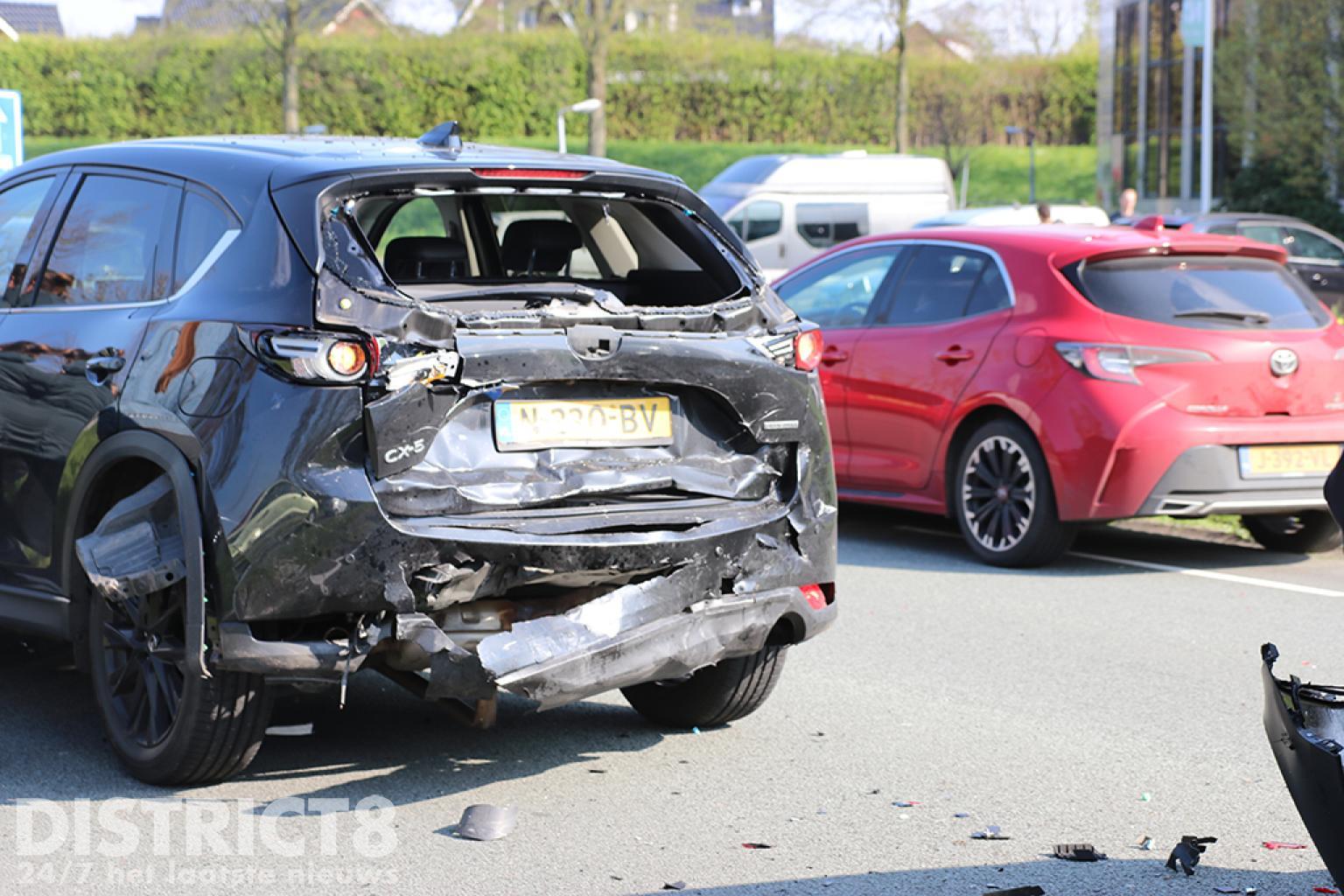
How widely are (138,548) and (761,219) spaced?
22823 mm

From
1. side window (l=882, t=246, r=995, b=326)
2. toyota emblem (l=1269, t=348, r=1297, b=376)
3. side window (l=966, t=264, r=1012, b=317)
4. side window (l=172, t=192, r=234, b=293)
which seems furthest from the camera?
side window (l=882, t=246, r=995, b=326)

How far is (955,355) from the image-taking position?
925 cm

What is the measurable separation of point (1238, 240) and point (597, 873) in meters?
5.92

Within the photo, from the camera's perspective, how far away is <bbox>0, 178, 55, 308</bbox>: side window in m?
5.80

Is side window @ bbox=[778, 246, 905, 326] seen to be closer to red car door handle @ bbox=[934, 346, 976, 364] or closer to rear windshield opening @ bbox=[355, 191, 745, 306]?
red car door handle @ bbox=[934, 346, 976, 364]

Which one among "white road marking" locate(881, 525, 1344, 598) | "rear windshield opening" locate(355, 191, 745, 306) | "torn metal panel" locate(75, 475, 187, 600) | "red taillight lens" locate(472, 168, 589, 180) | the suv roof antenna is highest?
the suv roof antenna

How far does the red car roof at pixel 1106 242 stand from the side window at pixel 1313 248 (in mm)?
18116

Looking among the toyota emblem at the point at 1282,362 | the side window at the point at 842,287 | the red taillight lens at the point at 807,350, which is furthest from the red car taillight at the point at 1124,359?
the red taillight lens at the point at 807,350

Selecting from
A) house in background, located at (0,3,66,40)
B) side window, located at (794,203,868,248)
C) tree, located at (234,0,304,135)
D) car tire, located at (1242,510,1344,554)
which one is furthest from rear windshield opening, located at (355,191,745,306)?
house in background, located at (0,3,66,40)

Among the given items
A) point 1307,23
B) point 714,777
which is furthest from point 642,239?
point 1307,23

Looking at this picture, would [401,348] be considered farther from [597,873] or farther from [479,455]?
[597,873]

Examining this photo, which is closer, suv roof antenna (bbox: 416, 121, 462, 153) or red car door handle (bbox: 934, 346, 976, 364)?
suv roof antenna (bbox: 416, 121, 462, 153)

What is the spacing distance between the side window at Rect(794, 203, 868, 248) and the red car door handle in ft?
58.8

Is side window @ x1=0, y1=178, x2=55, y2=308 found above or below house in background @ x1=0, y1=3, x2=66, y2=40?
below
